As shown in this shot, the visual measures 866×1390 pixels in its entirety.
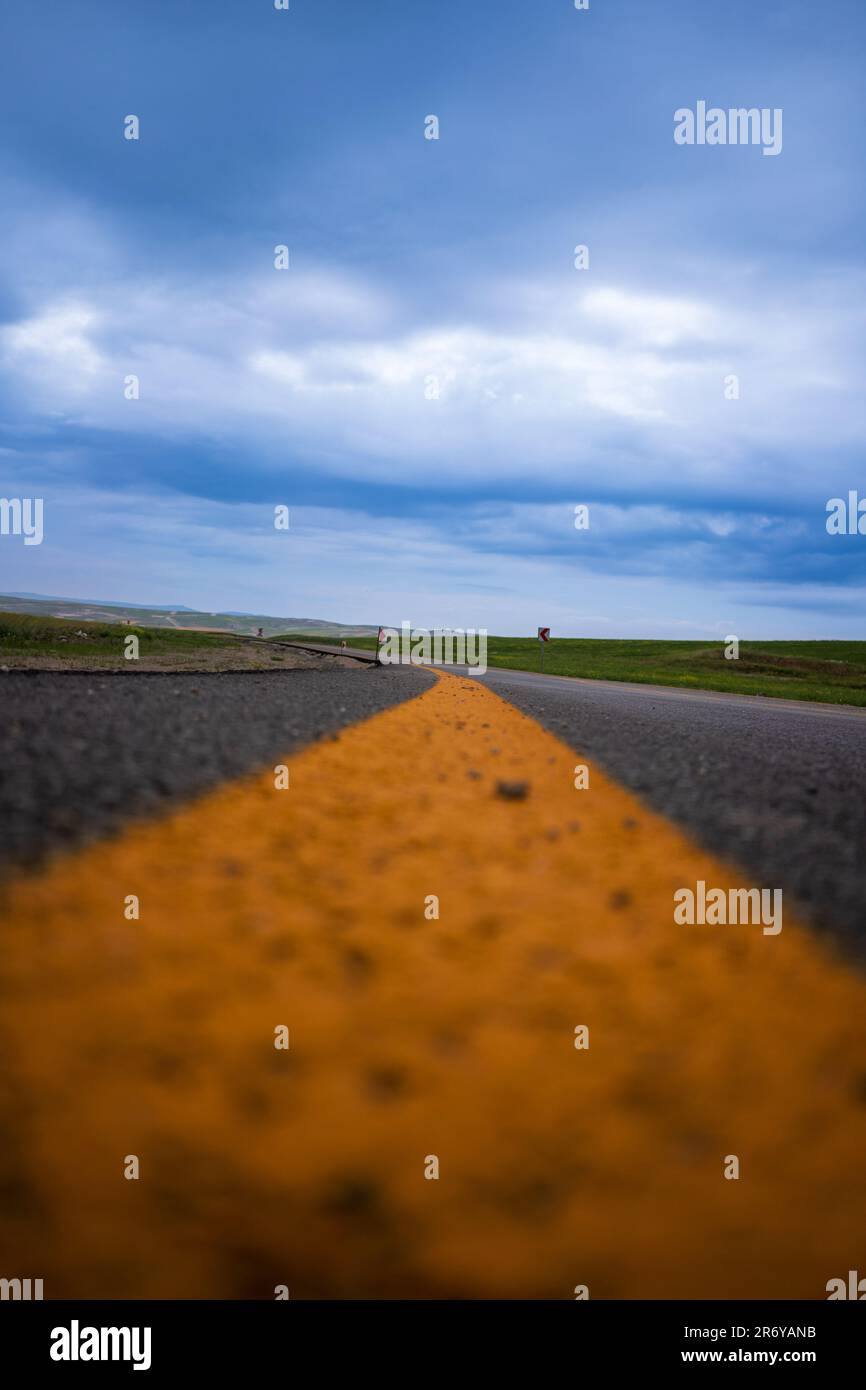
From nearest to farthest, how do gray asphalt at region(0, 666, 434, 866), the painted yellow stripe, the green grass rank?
the painted yellow stripe, gray asphalt at region(0, 666, 434, 866), the green grass

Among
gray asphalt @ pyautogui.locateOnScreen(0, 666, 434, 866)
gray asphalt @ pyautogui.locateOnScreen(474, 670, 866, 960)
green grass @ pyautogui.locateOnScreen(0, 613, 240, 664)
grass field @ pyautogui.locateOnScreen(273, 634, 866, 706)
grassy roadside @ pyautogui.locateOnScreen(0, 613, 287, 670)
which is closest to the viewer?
gray asphalt @ pyautogui.locateOnScreen(474, 670, 866, 960)

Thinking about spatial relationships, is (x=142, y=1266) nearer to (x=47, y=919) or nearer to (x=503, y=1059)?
(x=503, y=1059)

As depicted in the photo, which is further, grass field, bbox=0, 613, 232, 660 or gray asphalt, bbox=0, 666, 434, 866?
grass field, bbox=0, 613, 232, 660

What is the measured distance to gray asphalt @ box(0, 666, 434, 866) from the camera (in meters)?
3.57

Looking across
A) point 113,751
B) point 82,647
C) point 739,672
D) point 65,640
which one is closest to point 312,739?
point 113,751

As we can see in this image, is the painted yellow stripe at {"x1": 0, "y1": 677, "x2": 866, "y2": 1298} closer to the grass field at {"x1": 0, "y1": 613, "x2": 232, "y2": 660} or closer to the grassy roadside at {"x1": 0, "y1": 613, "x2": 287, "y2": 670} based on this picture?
the grassy roadside at {"x1": 0, "y1": 613, "x2": 287, "y2": 670}

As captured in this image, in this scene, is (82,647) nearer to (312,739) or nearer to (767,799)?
(312,739)

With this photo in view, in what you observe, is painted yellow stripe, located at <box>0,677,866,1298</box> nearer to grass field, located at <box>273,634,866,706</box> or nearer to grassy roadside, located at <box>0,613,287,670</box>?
grassy roadside, located at <box>0,613,287,670</box>

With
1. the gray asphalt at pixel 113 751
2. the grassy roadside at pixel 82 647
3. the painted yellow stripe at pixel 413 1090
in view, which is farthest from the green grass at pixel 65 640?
the painted yellow stripe at pixel 413 1090

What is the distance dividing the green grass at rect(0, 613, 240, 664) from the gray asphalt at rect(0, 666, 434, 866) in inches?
809

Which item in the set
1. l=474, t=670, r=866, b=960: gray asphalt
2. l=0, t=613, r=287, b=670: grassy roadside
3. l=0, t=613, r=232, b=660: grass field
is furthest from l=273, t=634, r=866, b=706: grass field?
l=474, t=670, r=866, b=960: gray asphalt

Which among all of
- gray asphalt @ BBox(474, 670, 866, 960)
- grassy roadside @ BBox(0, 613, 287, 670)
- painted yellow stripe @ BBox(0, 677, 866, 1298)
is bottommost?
painted yellow stripe @ BBox(0, 677, 866, 1298)

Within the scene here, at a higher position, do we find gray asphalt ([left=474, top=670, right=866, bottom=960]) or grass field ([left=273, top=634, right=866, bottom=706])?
grass field ([left=273, top=634, right=866, bottom=706])
